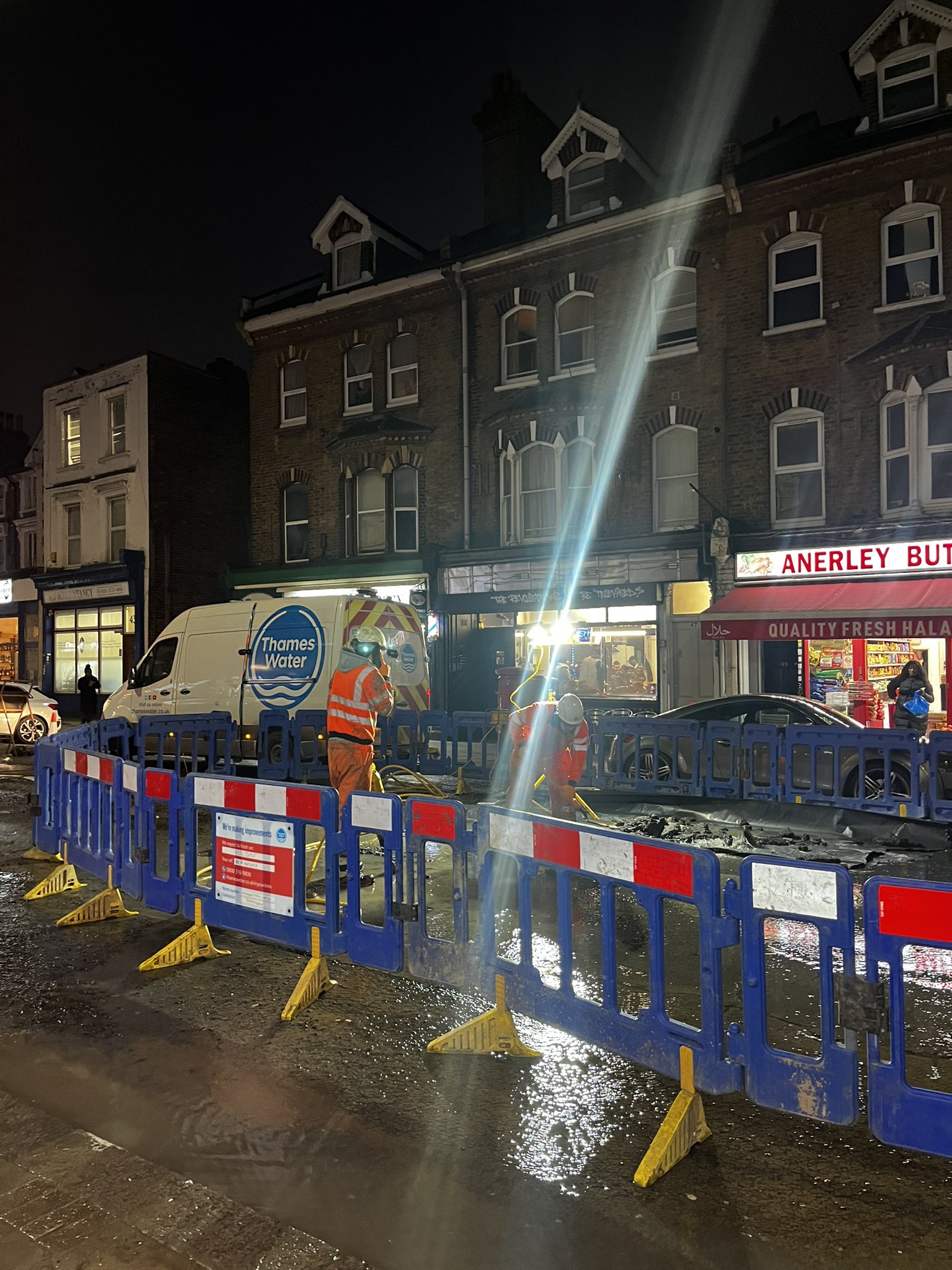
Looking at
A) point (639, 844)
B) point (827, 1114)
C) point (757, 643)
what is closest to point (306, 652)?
point (757, 643)

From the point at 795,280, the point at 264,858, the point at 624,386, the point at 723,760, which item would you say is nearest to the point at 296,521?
the point at 624,386

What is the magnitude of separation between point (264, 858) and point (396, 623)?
8.83m

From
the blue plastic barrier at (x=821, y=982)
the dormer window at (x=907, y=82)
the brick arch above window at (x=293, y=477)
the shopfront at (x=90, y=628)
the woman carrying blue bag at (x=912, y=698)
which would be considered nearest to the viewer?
the blue plastic barrier at (x=821, y=982)

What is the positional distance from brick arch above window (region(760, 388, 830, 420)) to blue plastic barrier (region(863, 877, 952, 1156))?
1521 cm

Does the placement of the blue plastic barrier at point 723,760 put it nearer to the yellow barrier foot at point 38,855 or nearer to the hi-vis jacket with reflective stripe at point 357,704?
the hi-vis jacket with reflective stripe at point 357,704

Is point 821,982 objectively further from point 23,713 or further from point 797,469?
point 23,713

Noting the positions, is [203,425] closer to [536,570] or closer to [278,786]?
[536,570]

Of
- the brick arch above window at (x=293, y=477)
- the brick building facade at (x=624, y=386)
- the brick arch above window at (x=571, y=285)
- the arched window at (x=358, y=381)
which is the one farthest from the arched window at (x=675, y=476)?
the brick arch above window at (x=293, y=477)

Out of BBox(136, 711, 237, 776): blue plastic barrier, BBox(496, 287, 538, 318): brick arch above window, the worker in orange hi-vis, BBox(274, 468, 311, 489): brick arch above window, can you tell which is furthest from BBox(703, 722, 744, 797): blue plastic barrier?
BBox(274, 468, 311, 489): brick arch above window

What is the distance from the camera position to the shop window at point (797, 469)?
16609 mm

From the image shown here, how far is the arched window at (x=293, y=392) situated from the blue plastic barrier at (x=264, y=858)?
62.9ft

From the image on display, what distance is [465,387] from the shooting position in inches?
805

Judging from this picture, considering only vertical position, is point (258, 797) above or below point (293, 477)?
below

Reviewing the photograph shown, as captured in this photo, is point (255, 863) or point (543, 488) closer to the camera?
point (255, 863)
